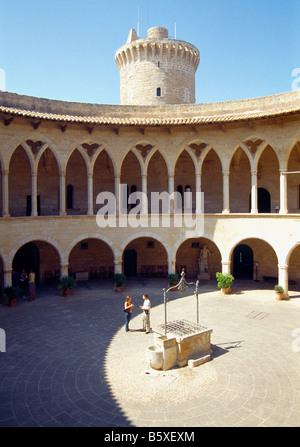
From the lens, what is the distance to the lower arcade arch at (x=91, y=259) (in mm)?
22203

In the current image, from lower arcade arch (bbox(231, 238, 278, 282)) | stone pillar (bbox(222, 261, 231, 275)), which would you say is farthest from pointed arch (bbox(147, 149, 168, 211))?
stone pillar (bbox(222, 261, 231, 275))

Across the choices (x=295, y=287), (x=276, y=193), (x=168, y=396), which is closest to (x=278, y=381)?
(x=168, y=396)

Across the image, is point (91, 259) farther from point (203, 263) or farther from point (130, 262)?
point (203, 263)

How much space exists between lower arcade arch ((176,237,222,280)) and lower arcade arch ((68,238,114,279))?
15.2ft

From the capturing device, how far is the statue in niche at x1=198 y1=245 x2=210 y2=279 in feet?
72.2

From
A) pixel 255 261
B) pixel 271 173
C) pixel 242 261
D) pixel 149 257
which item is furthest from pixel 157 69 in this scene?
pixel 255 261

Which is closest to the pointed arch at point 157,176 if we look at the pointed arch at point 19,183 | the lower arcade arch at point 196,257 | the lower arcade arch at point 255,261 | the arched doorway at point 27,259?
the lower arcade arch at point 196,257

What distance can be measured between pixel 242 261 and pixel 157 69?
1701 cm

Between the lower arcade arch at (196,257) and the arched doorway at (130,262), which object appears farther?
the arched doorway at (130,262)

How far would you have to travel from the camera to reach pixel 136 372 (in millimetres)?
9633

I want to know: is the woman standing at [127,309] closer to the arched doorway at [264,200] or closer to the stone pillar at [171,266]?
the stone pillar at [171,266]

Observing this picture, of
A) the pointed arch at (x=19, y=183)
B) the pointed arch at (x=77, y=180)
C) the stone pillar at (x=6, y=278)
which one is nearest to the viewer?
the stone pillar at (x=6, y=278)

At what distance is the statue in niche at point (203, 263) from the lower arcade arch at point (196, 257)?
0.22 metres

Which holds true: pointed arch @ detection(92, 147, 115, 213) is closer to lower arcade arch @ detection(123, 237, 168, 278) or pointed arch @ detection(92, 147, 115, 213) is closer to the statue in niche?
lower arcade arch @ detection(123, 237, 168, 278)
